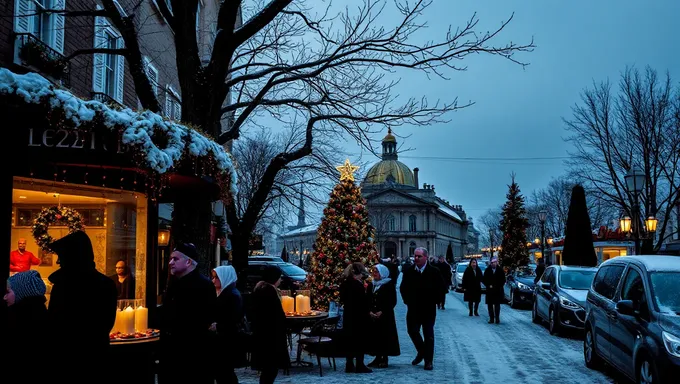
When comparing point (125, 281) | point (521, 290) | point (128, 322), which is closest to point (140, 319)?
point (128, 322)

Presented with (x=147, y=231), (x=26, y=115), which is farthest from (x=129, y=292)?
(x=26, y=115)

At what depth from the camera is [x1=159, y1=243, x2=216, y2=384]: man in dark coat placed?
596 centimetres

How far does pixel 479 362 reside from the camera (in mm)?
11797

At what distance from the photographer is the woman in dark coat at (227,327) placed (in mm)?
7084

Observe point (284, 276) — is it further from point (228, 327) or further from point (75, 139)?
point (228, 327)

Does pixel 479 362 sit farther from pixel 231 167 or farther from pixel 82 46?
pixel 82 46

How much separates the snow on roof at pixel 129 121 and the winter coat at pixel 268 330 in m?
1.97

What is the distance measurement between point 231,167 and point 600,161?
89.8 feet

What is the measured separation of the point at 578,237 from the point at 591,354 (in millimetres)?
15878

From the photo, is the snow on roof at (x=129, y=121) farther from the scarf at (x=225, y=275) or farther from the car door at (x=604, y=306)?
the car door at (x=604, y=306)

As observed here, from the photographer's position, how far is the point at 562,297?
51.5 ft

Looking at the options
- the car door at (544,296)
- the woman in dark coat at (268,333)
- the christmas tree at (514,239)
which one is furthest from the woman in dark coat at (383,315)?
the christmas tree at (514,239)

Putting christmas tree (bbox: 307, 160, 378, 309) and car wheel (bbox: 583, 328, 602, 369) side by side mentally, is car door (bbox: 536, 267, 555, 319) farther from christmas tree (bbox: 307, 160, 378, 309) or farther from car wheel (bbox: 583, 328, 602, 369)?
car wheel (bbox: 583, 328, 602, 369)

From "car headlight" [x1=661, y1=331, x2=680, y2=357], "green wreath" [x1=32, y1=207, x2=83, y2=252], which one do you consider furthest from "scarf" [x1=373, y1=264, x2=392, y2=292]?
"green wreath" [x1=32, y1=207, x2=83, y2=252]
